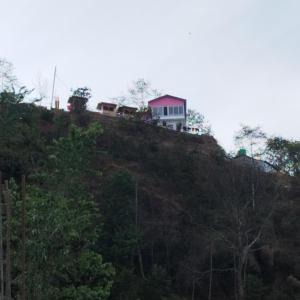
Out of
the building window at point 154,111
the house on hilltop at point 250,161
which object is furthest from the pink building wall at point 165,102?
the house on hilltop at point 250,161

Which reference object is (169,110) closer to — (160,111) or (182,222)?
(160,111)

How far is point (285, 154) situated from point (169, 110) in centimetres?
999

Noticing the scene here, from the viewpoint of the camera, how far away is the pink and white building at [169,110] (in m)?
42.0

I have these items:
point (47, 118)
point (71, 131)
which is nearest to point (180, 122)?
point (47, 118)

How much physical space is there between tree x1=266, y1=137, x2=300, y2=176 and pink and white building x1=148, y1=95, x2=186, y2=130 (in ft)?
27.3

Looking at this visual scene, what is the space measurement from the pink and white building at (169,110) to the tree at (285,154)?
8.31 metres

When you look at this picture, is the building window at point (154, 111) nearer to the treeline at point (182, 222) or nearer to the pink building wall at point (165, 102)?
the pink building wall at point (165, 102)

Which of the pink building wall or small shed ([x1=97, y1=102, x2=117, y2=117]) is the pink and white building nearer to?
the pink building wall

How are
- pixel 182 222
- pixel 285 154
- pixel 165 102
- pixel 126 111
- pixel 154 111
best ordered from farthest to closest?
pixel 165 102
pixel 154 111
pixel 126 111
pixel 285 154
pixel 182 222

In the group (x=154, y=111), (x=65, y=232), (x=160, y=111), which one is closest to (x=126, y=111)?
(x=154, y=111)

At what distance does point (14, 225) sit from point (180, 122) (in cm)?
2903

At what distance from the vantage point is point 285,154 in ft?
115

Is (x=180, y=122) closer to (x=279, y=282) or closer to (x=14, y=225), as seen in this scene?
(x=279, y=282)

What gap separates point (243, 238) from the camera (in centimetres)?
2506
